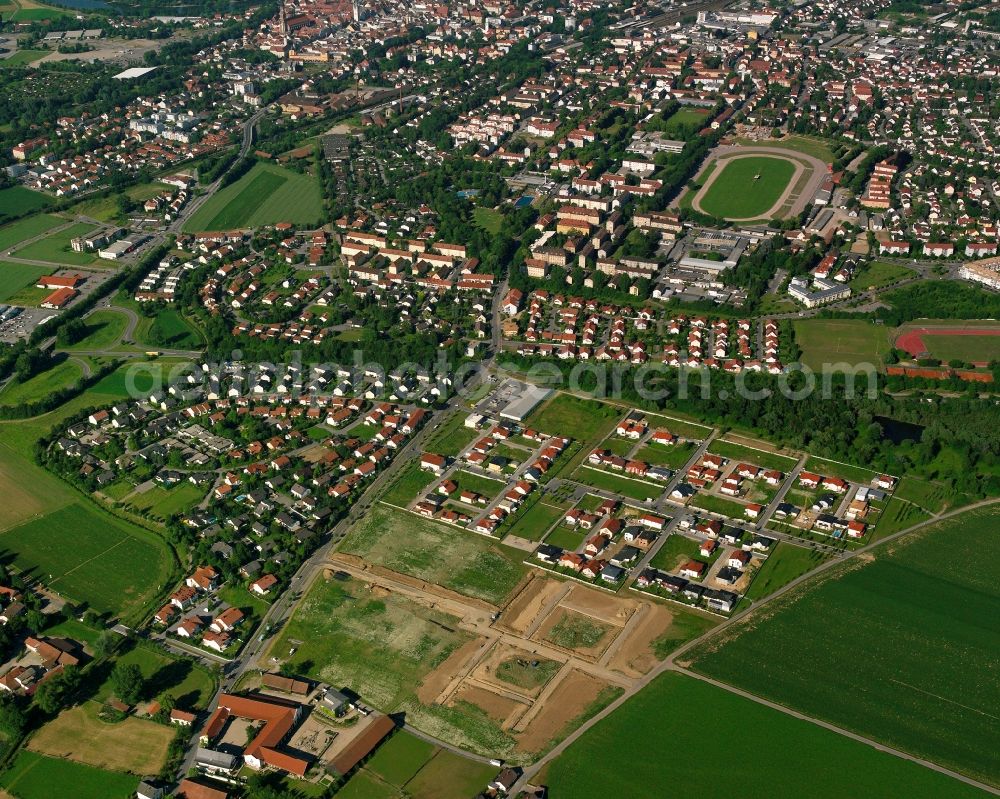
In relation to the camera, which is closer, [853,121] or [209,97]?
[853,121]

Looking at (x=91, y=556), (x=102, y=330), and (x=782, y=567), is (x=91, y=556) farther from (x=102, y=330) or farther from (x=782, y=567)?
(x=782, y=567)

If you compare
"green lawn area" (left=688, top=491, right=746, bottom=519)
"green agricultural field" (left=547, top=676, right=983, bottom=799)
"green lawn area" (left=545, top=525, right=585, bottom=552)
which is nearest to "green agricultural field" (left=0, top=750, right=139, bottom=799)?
"green agricultural field" (left=547, top=676, right=983, bottom=799)

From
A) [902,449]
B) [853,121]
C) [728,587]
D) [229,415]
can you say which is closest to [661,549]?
[728,587]

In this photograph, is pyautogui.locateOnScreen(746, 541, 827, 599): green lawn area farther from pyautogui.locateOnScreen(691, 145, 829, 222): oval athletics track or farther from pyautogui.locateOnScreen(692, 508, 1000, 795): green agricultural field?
pyautogui.locateOnScreen(691, 145, 829, 222): oval athletics track

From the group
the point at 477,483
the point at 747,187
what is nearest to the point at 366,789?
the point at 477,483

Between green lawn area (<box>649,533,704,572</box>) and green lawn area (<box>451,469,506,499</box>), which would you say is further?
green lawn area (<box>451,469,506,499</box>)

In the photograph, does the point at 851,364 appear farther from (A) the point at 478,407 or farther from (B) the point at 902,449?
(A) the point at 478,407
